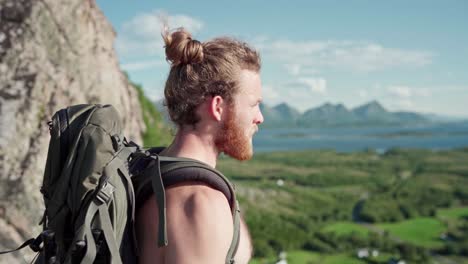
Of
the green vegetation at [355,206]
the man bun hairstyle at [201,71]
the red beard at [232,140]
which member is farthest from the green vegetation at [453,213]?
the man bun hairstyle at [201,71]

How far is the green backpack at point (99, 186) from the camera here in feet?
6.62

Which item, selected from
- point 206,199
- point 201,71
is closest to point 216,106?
point 201,71

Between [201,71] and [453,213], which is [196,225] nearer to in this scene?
[201,71]

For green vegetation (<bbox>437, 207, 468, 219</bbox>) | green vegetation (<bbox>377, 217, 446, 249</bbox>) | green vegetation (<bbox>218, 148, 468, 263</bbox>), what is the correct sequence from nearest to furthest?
green vegetation (<bbox>218, 148, 468, 263</bbox>) → green vegetation (<bbox>377, 217, 446, 249</bbox>) → green vegetation (<bbox>437, 207, 468, 219</bbox>)

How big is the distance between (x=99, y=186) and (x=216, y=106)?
2.06 feet

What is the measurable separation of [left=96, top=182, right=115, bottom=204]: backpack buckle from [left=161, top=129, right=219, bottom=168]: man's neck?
38 cm

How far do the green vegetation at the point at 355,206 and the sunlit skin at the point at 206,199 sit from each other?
6169 cm

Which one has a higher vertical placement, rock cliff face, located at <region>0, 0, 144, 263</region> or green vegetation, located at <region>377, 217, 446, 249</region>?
rock cliff face, located at <region>0, 0, 144, 263</region>

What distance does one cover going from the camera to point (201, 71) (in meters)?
2.29

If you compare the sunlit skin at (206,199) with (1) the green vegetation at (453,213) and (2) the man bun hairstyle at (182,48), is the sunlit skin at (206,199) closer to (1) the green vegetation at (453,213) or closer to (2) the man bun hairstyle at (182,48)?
(2) the man bun hairstyle at (182,48)

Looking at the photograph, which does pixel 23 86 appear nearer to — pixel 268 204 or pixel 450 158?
pixel 268 204

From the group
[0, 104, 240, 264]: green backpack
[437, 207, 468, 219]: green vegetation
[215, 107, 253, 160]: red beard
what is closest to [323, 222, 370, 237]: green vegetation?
[437, 207, 468, 219]: green vegetation

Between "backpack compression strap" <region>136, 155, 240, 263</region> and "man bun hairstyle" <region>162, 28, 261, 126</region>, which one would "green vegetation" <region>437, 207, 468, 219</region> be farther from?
"backpack compression strap" <region>136, 155, 240, 263</region>

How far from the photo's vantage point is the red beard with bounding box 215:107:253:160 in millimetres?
2311
